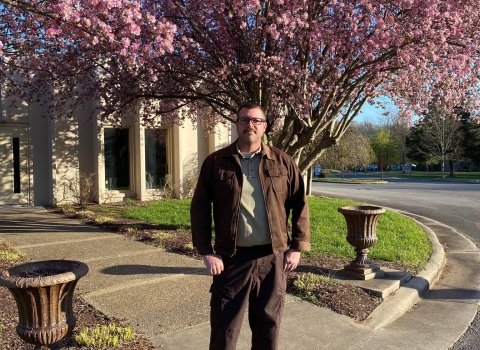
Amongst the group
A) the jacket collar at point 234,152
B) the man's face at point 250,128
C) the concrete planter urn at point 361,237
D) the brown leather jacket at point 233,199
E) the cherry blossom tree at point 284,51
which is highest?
the cherry blossom tree at point 284,51

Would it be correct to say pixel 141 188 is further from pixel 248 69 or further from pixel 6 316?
pixel 6 316

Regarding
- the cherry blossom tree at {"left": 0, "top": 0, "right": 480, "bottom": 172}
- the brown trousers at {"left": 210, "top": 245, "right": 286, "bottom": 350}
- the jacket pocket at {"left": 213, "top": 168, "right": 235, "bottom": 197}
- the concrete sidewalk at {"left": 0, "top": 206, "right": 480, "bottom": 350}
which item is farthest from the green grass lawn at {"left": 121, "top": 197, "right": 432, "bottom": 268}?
the jacket pocket at {"left": 213, "top": 168, "right": 235, "bottom": 197}

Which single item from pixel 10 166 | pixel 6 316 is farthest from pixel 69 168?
pixel 6 316

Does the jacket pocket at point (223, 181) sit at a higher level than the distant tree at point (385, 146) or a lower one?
lower

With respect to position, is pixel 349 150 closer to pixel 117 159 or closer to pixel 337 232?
pixel 117 159

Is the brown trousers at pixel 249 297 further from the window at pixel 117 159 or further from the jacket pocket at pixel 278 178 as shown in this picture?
the window at pixel 117 159

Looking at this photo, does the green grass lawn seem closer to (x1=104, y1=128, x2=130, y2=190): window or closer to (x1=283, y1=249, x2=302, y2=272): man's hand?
(x1=104, y1=128, x2=130, y2=190): window

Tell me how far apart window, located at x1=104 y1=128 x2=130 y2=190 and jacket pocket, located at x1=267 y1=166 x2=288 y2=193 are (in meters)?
11.4

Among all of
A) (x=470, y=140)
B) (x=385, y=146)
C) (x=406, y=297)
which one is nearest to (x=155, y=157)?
(x=406, y=297)

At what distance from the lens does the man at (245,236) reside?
2.93 meters

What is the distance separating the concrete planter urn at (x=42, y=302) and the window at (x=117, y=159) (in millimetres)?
10876

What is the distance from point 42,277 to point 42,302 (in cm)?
18

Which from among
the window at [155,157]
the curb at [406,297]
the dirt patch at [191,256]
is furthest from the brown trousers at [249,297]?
the window at [155,157]

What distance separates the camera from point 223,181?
117 inches
